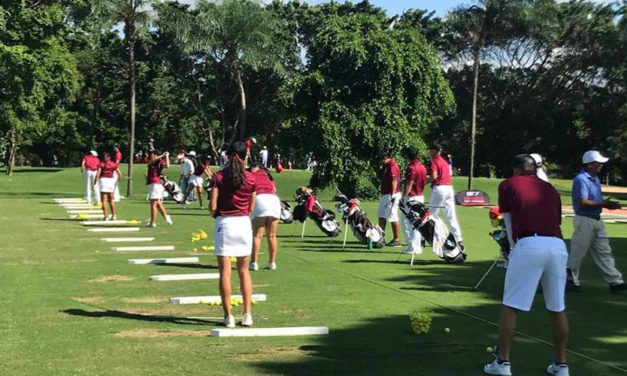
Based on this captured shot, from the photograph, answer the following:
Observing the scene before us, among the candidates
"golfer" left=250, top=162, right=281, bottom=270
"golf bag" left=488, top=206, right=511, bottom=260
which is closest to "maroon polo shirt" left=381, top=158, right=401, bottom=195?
"golfer" left=250, top=162, right=281, bottom=270

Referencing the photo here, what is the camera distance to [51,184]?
4184 centimetres

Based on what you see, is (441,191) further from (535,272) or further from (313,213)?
(535,272)

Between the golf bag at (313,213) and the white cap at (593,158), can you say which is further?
the golf bag at (313,213)

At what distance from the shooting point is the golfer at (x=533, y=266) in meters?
6.08

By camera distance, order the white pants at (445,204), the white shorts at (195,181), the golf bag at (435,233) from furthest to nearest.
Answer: the white shorts at (195,181)
the white pants at (445,204)
the golf bag at (435,233)

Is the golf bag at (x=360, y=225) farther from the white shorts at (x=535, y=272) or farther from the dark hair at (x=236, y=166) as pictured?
the white shorts at (x=535, y=272)

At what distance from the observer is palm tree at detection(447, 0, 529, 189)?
140ft

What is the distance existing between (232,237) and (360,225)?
836cm

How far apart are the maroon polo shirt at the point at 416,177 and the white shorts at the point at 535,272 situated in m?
8.04

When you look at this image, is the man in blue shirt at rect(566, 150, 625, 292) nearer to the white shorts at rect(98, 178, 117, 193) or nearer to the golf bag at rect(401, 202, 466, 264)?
the golf bag at rect(401, 202, 466, 264)

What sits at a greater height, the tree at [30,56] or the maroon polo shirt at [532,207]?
the tree at [30,56]

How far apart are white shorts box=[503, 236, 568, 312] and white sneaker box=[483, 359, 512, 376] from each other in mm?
510

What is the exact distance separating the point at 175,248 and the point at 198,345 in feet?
26.8

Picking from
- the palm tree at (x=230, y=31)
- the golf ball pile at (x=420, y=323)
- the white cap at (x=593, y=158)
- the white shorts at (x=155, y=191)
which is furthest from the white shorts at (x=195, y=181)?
the palm tree at (x=230, y=31)
